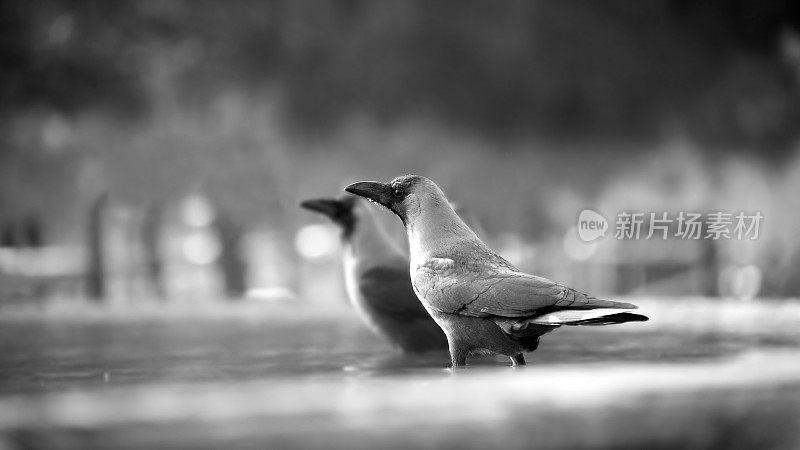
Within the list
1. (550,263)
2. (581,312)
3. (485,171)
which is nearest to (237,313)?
(581,312)

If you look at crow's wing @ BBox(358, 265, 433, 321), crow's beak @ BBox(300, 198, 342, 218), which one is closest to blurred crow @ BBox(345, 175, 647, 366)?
crow's wing @ BBox(358, 265, 433, 321)

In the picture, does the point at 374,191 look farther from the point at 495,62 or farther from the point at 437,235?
the point at 495,62

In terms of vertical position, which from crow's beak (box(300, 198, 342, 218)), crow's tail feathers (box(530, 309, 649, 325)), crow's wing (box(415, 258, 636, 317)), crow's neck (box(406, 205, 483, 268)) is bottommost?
crow's tail feathers (box(530, 309, 649, 325))

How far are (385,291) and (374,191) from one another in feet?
1.55

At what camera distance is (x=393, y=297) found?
2283mm

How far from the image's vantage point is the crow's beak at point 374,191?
6.20 feet

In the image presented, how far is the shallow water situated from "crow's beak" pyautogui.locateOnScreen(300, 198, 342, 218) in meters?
0.56

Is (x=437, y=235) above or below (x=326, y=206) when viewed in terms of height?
below

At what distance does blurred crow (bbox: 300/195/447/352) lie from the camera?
2.29 meters

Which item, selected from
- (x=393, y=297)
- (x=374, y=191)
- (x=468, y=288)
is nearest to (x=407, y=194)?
(x=374, y=191)

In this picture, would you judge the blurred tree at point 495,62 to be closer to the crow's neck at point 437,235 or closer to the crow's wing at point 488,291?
the crow's neck at point 437,235

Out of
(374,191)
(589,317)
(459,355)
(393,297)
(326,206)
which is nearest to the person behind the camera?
(589,317)

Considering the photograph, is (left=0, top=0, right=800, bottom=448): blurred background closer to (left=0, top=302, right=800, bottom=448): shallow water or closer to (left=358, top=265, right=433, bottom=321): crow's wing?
(left=358, top=265, right=433, bottom=321): crow's wing

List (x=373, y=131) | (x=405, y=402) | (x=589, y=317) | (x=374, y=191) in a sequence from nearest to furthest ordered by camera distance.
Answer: (x=405, y=402), (x=589, y=317), (x=374, y=191), (x=373, y=131)
